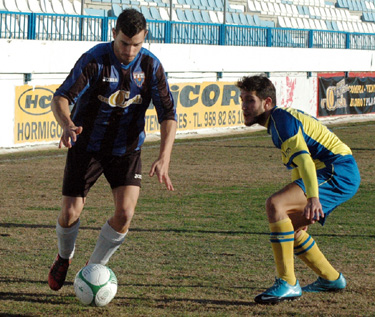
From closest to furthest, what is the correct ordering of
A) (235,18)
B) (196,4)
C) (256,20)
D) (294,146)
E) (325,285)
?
(294,146) < (325,285) < (196,4) < (235,18) < (256,20)

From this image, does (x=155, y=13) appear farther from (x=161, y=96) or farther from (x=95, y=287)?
(x=95, y=287)

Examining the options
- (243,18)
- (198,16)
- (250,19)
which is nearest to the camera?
(198,16)

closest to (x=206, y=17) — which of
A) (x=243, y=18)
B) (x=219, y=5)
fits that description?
(x=243, y=18)

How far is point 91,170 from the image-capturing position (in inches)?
203

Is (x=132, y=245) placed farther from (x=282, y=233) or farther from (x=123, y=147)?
(x=282, y=233)

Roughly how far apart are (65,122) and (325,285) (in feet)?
7.37

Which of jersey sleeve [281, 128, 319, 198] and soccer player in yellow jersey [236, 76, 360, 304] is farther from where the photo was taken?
soccer player in yellow jersey [236, 76, 360, 304]

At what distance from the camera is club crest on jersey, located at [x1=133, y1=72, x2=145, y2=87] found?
16.4 ft

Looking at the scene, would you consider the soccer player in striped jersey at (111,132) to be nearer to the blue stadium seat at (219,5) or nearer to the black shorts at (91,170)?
the black shorts at (91,170)

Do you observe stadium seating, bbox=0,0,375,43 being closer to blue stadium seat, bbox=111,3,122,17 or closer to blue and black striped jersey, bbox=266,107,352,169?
blue stadium seat, bbox=111,3,122,17

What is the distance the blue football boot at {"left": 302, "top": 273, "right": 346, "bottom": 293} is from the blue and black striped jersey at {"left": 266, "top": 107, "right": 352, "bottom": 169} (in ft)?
2.78

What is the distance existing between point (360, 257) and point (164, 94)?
2.55 metres

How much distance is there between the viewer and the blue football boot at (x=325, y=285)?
5230 millimetres

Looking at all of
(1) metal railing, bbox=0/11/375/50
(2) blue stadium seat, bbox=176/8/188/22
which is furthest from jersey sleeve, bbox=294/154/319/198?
(2) blue stadium seat, bbox=176/8/188/22
